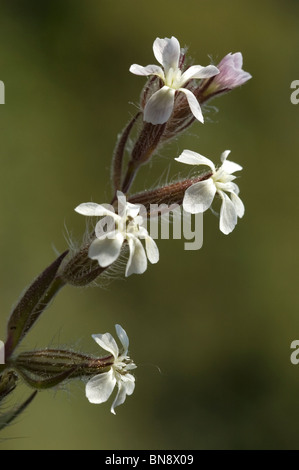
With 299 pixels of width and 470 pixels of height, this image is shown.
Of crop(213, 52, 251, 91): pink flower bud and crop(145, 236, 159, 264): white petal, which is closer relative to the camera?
crop(145, 236, 159, 264): white petal

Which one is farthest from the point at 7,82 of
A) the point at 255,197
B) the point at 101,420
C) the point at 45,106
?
the point at 101,420

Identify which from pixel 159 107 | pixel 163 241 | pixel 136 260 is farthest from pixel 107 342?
pixel 163 241

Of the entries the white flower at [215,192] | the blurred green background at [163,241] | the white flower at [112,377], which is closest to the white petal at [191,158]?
the white flower at [215,192]

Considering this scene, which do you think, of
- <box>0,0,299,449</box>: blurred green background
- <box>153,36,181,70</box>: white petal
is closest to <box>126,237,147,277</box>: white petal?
<box>153,36,181,70</box>: white petal

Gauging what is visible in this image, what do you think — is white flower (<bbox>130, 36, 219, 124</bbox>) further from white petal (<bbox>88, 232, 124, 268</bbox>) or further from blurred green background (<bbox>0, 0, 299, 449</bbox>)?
blurred green background (<bbox>0, 0, 299, 449</bbox>)

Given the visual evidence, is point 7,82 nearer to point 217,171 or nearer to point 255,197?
point 255,197

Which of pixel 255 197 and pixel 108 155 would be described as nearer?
pixel 108 155
